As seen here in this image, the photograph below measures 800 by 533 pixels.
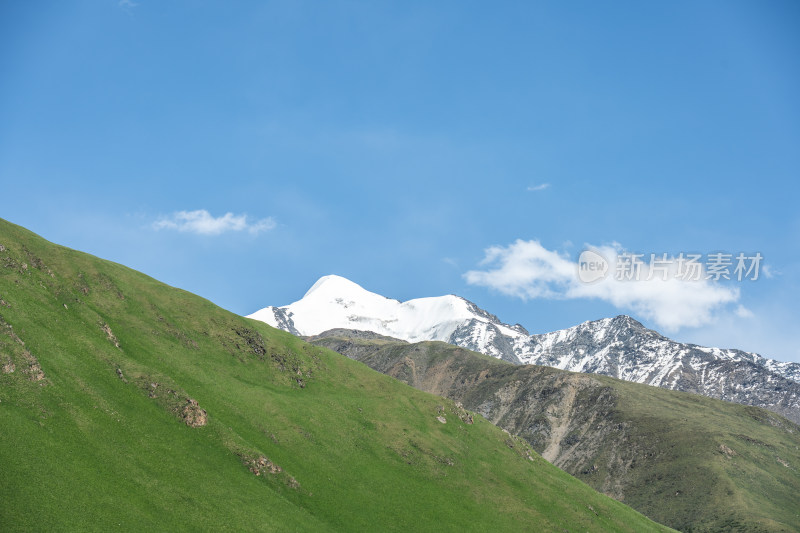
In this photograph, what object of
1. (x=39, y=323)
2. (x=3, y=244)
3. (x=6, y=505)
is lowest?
(x=6, y=505)

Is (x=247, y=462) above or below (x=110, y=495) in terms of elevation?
above

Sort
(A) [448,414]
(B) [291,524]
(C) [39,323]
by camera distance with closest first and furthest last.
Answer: (B) [291,524] < (C) [39,323] < (A) [448,414]

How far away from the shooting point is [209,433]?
222 ft

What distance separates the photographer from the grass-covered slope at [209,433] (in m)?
50.3

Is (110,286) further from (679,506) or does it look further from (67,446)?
(679,506)

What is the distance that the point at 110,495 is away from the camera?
48.8 m

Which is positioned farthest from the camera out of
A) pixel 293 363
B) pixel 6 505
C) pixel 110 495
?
pixel 293 363

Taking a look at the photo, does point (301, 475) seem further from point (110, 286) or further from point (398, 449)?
point (110, 286)

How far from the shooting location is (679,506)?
199 meters

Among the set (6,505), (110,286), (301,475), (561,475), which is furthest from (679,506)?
(6,505)

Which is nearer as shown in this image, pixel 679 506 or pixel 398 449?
pixel 398 449

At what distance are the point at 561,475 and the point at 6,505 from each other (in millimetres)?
94164

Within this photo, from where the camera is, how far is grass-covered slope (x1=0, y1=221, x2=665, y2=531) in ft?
165

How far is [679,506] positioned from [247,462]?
187 m
